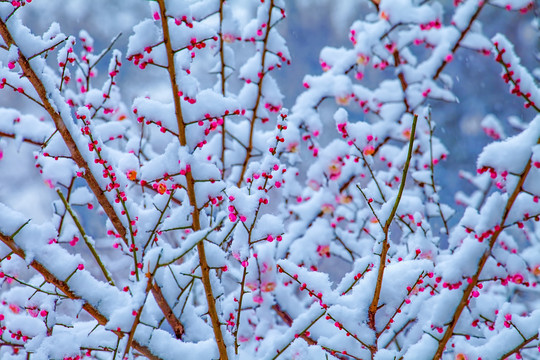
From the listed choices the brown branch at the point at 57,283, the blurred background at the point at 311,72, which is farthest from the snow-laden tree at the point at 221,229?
the blurred background at the point at 311,72

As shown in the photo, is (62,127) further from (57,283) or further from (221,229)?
(221,229)

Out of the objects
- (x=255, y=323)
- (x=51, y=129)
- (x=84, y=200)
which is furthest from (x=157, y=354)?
(x=255, y=323)

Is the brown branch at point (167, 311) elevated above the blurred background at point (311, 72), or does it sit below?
below

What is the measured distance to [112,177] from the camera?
5.54 feet

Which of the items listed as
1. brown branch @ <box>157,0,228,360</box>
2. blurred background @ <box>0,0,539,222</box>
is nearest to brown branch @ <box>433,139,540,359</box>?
brown branch @ <box>157,0,228,360</box>

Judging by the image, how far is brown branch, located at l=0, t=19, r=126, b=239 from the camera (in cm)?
157

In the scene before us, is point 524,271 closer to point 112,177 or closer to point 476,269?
point 476,269

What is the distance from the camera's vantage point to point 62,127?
167 centimetres

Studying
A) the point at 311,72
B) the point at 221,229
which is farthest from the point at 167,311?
the point at 311,72

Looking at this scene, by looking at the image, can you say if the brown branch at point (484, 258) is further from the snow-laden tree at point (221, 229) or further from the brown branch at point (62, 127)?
the brown branch at point (62, 127)

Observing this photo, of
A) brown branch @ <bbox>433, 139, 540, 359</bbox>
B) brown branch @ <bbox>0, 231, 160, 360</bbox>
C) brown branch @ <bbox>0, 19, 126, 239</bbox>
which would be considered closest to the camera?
brown branch @ <bbox>433, 139, 540, 359</bbox>

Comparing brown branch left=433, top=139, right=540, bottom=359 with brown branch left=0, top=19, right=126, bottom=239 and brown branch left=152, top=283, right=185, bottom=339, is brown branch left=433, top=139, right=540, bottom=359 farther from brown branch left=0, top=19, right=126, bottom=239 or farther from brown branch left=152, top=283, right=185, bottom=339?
brown branch left=0, top=19, right=126, bottom=239

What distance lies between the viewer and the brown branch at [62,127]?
62.0 inches

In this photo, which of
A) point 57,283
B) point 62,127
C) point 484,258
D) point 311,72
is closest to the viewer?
point 484,258
